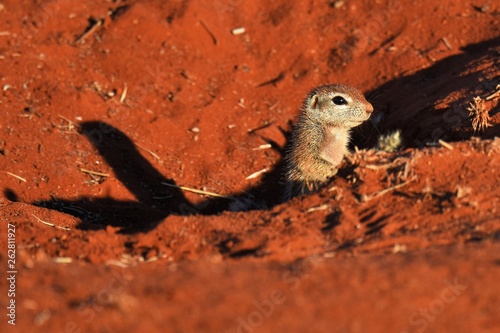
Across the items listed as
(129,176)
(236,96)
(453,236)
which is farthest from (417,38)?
(453,236)

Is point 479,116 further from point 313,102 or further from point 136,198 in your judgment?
point 136,198

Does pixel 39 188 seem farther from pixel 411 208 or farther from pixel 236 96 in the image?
pixel 411 208

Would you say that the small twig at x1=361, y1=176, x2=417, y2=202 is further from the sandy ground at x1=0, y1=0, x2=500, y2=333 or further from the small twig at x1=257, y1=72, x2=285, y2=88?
the small twig at x1=257, y1=72, x2=285, y2=88

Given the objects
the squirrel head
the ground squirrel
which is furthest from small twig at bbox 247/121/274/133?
the squirrel head

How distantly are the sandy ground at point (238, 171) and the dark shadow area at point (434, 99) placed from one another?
0.03 metres

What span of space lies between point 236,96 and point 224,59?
84cm

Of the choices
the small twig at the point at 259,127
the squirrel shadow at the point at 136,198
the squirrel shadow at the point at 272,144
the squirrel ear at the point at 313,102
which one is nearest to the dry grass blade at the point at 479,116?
the squirrel shadow at the point at 272,144

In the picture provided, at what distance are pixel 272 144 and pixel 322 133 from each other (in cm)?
147

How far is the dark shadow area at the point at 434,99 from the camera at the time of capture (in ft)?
26.3

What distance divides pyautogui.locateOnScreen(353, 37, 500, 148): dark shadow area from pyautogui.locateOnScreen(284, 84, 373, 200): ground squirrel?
2.61 ft

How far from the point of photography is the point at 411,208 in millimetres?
5574

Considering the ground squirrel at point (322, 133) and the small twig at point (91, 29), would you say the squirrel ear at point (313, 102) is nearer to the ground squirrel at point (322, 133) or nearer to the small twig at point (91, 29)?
the ground squirrel at point (322, 133)

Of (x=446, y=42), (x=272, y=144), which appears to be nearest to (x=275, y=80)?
(x=272, y=144)

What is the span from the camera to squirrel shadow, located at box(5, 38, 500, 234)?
8.02 m
